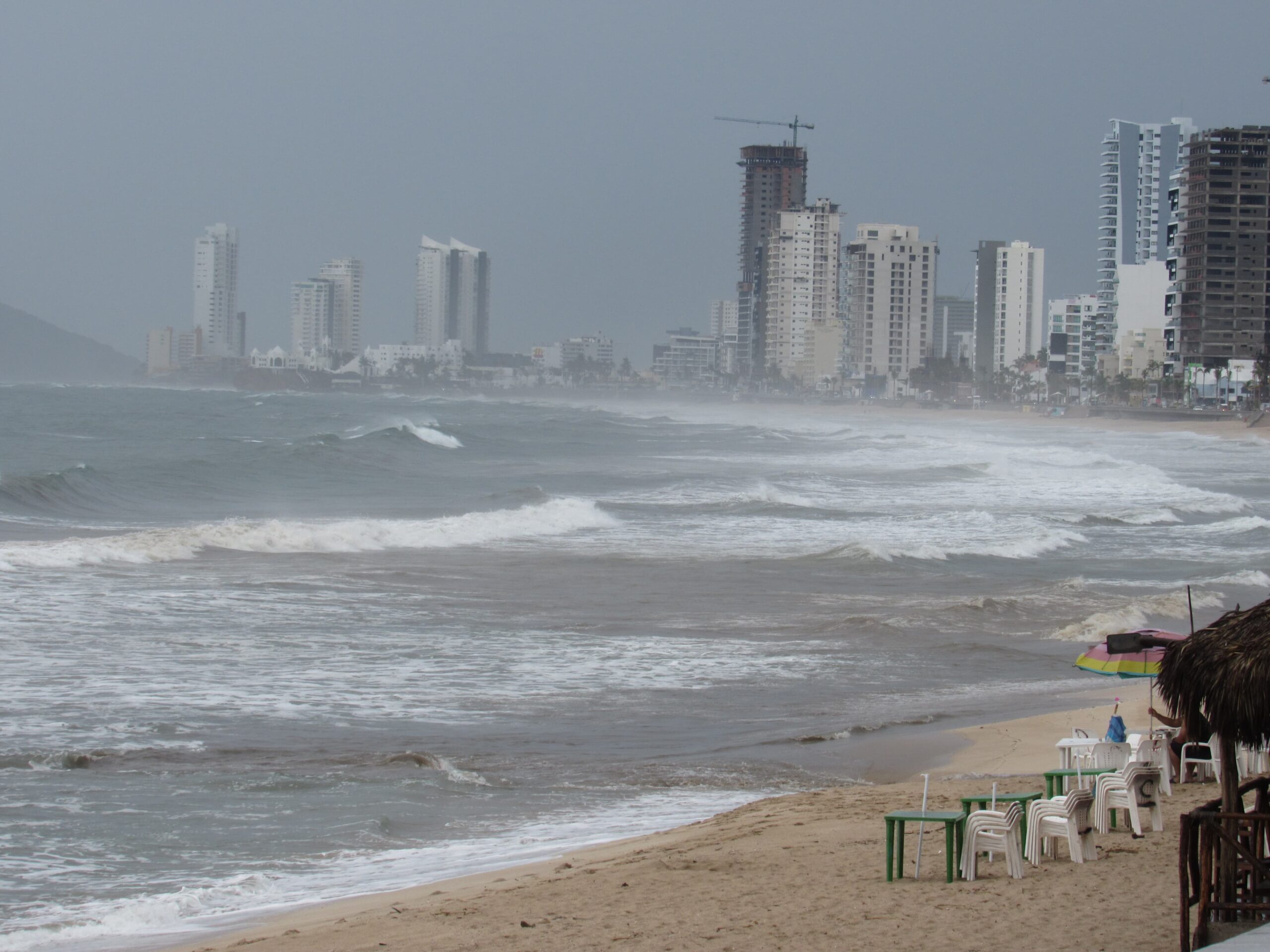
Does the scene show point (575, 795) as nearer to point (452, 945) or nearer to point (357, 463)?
point (452, 945)

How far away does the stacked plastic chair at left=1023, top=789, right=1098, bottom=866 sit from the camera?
8133 mm

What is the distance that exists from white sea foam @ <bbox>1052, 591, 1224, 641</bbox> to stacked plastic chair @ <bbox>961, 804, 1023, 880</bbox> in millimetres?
9552

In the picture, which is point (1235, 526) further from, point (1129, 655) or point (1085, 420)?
point (1085, 420)

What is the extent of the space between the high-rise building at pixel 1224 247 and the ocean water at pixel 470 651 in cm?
10712

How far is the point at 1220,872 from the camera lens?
616cm

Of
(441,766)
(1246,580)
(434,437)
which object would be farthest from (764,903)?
(434,437)

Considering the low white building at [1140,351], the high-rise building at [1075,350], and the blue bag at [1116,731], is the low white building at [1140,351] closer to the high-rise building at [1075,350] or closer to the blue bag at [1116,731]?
the high-rise building at [1075,350]

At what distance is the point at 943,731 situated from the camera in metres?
12.9

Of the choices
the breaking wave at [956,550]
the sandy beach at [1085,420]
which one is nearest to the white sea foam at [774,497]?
the breaking wave at [956,550]

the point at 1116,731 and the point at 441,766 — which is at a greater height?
the point at 1116,731

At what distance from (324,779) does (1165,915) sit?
6194mm

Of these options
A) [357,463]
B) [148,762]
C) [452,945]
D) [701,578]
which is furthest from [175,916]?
[357,463]

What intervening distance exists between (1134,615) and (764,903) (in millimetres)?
12705

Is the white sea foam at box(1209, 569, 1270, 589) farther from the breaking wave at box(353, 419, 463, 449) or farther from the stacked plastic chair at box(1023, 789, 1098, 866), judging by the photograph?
the breaking wave at box(353, 419, 463, 449)
